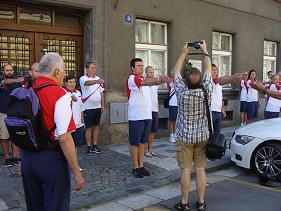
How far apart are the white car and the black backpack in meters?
4.36

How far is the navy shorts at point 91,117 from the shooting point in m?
7.50

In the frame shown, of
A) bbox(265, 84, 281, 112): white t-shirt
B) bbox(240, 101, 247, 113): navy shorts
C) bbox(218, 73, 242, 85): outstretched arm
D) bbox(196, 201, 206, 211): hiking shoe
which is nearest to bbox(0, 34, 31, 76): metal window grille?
bbox(218, 73, 242, 85): outstretched arm

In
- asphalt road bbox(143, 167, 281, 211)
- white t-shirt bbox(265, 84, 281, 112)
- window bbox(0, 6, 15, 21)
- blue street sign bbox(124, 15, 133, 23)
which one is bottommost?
asphalt road bbox(143, 167, 281, 211)

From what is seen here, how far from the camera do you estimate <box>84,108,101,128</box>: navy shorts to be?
7.50m

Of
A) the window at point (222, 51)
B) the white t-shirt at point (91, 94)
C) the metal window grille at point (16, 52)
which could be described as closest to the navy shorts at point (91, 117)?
the white t-shirt at point (91, 94)

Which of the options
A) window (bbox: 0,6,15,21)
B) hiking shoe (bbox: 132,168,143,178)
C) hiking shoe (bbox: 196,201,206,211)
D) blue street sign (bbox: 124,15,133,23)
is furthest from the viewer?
blue street sign (bbox: 124,15,133,23)

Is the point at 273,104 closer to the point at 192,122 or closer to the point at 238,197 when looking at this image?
the point at 238,197

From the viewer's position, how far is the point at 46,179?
3.05m

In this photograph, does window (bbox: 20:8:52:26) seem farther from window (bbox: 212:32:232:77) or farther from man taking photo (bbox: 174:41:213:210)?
window (bbox: 212:32:232:77)

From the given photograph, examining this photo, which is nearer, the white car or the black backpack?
the black backpack

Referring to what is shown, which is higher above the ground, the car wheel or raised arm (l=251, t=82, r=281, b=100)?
raised arm (l=251, t=82, r=281, b=100)

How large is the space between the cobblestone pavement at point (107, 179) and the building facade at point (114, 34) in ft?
4.75

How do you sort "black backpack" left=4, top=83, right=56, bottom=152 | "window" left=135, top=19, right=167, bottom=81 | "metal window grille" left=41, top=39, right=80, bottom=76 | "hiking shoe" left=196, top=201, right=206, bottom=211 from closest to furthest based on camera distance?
"black backpack" left=4, top=83, right=56, bottom=152 < "hiking shoe" left=196, top=201, right=206, bottom=211 < "metal window grille" left=41, top=39, right=80, bottom=76 < "window" left=135, top=19, right=167, bottom=81

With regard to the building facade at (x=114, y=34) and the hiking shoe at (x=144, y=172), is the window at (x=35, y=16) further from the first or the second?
the hiking shoe at (x=144, y=172)
